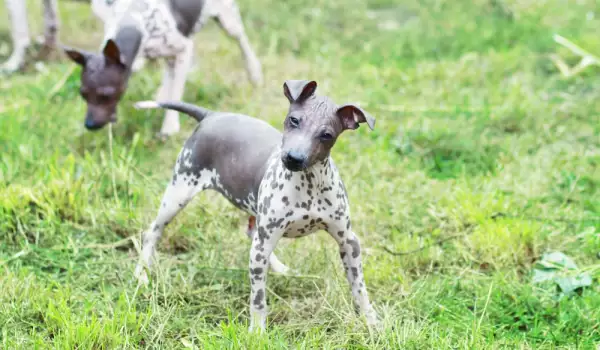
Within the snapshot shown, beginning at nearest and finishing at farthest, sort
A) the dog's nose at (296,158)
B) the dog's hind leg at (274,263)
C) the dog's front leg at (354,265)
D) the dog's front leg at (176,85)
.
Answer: the dog's nose at (296,158)
the dog's front leg at (354,265)
the dog's hind leg at (274,263)
the dog's front leg at (176,85)

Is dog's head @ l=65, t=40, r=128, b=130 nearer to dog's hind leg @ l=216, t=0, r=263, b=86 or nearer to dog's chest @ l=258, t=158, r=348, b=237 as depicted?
dog's hind leg @ l=216, t=0, r=263, b=86

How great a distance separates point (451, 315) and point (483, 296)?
214mm

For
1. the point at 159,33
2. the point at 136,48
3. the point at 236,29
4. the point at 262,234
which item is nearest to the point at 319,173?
the point at 262,234

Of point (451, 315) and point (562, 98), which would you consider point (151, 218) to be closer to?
point (451, 315)

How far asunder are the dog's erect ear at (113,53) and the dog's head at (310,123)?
6.02 feet

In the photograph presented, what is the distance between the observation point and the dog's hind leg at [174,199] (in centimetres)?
299

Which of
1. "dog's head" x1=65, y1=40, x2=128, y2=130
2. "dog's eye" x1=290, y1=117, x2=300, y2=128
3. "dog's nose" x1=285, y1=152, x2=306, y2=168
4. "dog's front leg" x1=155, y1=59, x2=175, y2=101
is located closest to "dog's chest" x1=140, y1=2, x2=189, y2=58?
"dog's front leg" x1=155, y1=59, x2=175, y2=101

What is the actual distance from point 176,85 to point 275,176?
94.7 inches

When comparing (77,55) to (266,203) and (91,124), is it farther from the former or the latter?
(266,203)

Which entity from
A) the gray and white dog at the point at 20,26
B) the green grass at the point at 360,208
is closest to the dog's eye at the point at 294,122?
the green grass at the point at 360,208

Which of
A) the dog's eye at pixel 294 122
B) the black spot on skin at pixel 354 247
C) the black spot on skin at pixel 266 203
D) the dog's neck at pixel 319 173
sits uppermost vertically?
the dog's eye at pixel 294 122

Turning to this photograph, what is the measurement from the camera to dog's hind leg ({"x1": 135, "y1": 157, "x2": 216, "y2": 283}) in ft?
9.82

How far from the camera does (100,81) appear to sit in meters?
4.13

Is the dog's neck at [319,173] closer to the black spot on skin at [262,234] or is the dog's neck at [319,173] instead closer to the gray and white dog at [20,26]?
the black spot on skin at [262,234]
